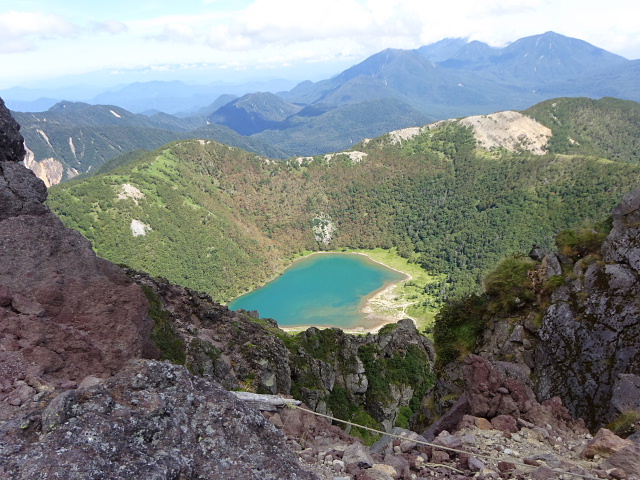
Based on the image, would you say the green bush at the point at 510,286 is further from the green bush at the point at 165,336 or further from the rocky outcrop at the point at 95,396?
the rocky outcrop at the point at 95,396

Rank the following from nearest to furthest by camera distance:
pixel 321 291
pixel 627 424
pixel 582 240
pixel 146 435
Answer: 1. pixel 146 435
2. pixel 627 424
3. pixel 582 240
4. pixel 321 291

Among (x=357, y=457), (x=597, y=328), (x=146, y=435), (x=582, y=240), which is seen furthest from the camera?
(x=582, y=240)

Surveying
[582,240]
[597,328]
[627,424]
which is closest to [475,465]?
A: [627,424]

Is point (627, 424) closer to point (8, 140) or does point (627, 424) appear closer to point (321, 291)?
point (8, 140)

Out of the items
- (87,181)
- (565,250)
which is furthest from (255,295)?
(565,250)

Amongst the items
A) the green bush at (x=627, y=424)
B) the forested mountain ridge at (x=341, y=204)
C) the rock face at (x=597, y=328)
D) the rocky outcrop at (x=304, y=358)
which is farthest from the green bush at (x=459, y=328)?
the forested mountain ridge at (x=341, y=204)

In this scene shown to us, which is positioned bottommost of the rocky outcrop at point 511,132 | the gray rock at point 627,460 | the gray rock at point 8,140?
the gray rock at point 627,460

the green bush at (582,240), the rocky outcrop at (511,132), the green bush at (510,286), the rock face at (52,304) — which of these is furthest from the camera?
the rocky outcrop at (511,132)
